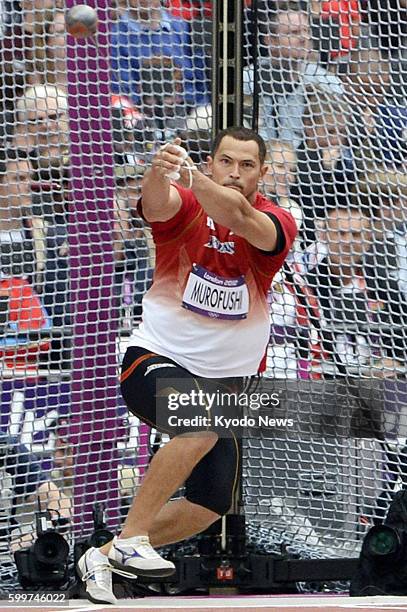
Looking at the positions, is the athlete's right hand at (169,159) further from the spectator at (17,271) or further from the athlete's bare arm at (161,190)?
the spectator at (17,271)

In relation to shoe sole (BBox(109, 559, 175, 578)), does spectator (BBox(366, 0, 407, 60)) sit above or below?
above

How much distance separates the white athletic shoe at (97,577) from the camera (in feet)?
15.9

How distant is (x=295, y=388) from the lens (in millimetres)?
6258

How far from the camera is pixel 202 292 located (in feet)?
16.7

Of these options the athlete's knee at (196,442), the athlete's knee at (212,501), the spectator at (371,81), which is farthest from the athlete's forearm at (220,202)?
the spectator at (371,81)

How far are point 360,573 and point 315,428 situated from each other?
95cm

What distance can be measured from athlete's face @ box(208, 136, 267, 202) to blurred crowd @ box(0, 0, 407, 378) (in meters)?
1.03

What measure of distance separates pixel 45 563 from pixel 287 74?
246 centimetres

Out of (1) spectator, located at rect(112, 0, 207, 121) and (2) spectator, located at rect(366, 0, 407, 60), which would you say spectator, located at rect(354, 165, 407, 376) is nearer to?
(2) spectator, located at rect(366, 0, 407, 60)

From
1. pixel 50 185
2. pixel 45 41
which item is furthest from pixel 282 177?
pixel 45 41

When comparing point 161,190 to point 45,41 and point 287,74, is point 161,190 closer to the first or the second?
point 45,41

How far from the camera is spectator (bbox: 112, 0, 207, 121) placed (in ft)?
20.4

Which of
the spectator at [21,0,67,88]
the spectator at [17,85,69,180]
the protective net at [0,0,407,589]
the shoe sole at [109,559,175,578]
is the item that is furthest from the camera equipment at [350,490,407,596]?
the spectator at [21,0,67,88]

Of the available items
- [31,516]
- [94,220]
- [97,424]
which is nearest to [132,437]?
[97,424]
